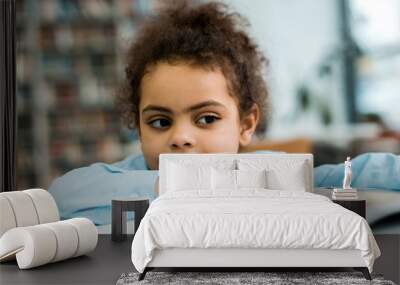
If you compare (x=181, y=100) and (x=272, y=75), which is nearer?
(x=181, y=100)

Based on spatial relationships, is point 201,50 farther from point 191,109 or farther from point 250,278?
point 250,278

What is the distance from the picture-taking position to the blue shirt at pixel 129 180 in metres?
6.37

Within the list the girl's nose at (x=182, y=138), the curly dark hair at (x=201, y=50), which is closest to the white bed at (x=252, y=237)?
the girl's nose at (x=182, y=138)

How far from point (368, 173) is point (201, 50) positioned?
1992 millimetres

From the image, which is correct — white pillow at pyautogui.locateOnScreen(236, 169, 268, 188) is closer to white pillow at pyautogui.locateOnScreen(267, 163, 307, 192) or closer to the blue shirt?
white pillow at pyautogui.locateOnScreen(267, 163, 307, 192)

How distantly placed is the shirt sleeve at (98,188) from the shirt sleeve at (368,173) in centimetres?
164

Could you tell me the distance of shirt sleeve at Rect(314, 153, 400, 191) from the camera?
6.37m

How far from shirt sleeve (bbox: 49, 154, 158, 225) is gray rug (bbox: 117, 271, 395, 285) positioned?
6.15ft

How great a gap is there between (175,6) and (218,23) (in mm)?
454

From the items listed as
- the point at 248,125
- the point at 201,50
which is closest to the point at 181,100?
the point at 201,50

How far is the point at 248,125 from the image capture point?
20.9ft

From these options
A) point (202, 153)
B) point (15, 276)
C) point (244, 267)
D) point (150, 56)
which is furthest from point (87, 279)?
point (150, 56)

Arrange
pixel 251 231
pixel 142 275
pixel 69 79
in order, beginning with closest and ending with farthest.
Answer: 1. pixel 251 231
2. pixel 142 275
3. pixel 69 79

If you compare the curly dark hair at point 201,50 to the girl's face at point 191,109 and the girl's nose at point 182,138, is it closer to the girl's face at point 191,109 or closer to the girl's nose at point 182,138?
the girl's face at point 191,109
